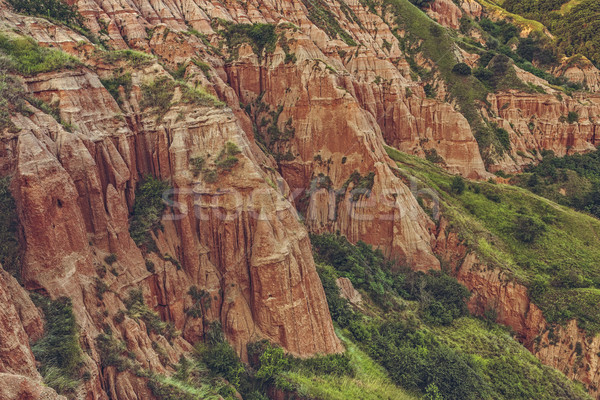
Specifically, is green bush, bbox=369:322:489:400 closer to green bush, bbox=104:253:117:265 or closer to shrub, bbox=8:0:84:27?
green bush, bbox=104:253:117:265

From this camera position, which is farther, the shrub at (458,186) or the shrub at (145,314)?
the shrub at (458,186)

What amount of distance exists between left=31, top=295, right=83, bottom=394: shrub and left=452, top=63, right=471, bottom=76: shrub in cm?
6258

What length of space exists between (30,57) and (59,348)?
1513cm

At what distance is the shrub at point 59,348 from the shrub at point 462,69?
6258cm

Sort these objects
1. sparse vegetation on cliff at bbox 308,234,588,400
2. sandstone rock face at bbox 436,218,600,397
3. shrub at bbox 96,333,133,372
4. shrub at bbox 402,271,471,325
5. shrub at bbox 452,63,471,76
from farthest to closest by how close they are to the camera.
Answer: shrub at bbox 452,63,471,76 → shrub at bbox 402,271,471,325 → sandstone rock face at bbox 436,218,600,397 → sparse vegetation on cliff at bbox 308,234,588,400 → shrub at bbox 96,333,133,372

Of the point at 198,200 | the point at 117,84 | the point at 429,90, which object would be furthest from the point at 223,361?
the point at 429,90

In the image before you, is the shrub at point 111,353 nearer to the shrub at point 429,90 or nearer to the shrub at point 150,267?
the shrub at point 150,267

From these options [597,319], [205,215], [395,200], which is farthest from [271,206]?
[597,319]

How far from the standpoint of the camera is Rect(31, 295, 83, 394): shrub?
13383mm

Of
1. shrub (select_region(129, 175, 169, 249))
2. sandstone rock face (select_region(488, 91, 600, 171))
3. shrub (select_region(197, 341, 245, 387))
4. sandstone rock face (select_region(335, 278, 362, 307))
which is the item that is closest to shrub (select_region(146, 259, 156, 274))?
shrub (select_region(129, 175, 169, 249))

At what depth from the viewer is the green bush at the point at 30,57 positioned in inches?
820

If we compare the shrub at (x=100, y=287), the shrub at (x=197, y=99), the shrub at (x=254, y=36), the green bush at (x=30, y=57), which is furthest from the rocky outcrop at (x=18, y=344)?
the shrub at (x=254, y=36)

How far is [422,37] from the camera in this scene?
2741 inches

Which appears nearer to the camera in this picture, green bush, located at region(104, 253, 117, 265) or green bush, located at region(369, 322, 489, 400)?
green bush, located at region(104, 253, 117, 265)
